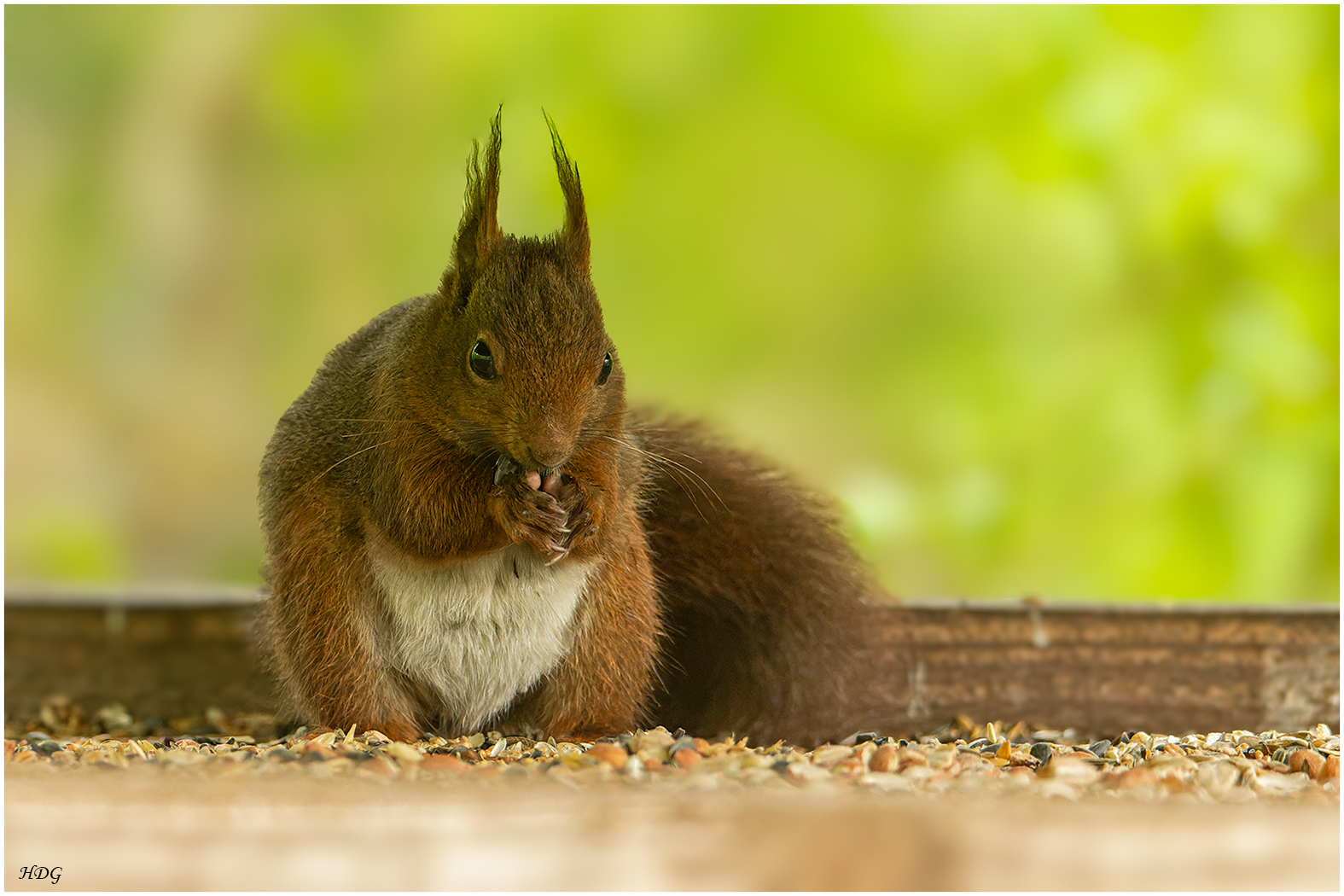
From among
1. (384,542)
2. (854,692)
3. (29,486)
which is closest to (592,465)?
(384,542)

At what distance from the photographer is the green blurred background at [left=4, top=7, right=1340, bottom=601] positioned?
10.1 ft

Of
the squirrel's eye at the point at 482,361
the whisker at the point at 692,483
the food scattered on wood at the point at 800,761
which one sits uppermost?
the squirrel's eye at the point at 482,361

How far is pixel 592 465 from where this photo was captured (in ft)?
5.59

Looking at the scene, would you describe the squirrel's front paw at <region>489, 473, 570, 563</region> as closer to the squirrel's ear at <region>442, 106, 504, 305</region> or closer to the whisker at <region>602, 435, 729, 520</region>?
the squirrel's ear at <region>442, 106, 504, 305</region>

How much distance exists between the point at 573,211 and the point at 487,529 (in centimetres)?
42

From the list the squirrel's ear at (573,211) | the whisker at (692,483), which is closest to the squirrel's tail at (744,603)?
the whisker at (692,483)

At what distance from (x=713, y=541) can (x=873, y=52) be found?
1593mm

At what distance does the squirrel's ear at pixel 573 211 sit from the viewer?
1665 millimetres

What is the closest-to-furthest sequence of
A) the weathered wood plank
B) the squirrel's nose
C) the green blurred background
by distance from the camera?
the squirrel's nose → the weathered wood plank → the green blurred background

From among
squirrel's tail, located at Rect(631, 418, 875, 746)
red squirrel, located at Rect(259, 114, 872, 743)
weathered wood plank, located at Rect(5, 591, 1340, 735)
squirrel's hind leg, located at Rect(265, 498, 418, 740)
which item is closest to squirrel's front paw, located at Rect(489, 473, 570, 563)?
red squirrel, located at Rect(259, 114, 872, 743)

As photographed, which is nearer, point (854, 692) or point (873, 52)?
point (854, 692)

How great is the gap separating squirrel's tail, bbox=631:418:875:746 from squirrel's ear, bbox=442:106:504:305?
435 mm

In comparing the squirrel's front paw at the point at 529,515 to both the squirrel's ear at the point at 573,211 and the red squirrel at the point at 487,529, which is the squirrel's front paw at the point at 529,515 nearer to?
the red squirrel at the point at 487,529

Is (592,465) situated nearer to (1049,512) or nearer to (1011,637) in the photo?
(1011,637)
